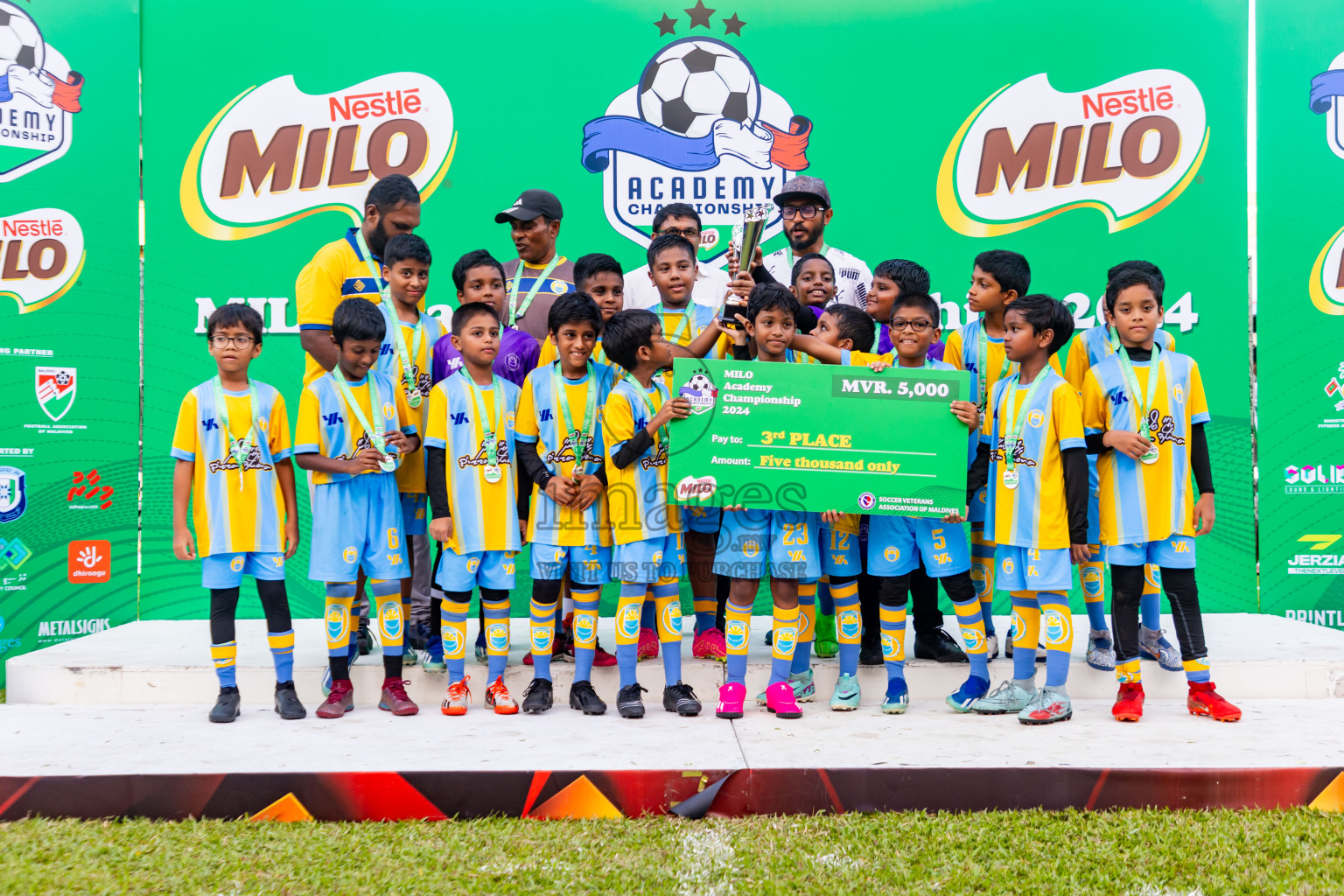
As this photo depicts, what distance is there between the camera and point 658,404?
12.7ft

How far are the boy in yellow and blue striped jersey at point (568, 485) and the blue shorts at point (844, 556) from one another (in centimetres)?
91

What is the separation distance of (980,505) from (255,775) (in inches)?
118

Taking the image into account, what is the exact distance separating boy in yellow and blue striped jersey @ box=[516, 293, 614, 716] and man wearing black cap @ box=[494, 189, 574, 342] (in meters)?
0.71

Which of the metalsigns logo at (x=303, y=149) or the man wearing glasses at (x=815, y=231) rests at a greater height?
the metalsigns logo at (x=303, y=149)

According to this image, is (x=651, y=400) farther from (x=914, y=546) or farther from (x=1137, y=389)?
(x=1137, y=389)

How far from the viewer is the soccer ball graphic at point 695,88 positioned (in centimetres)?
571

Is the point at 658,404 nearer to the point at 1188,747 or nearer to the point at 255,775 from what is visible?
the point at 255,775

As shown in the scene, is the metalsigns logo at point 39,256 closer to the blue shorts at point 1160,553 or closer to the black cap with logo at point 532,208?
the black cap with logo at point 532,208

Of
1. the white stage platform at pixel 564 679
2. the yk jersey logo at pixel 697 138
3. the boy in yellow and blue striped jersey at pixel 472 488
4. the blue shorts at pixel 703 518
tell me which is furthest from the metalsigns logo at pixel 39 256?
the blue shorts at pixel 703 518

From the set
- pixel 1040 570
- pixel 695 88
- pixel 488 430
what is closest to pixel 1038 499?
pixel 1040 570

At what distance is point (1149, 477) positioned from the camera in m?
3.71

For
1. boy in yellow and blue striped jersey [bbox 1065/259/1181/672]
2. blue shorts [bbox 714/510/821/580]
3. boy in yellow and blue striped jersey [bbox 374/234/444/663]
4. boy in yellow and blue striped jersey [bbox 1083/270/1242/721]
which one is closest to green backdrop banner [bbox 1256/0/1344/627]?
boy in yellow and blue striped jersey [bbox 1065/259/1181/672]

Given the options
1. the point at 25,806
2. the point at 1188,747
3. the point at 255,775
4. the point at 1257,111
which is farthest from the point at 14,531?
the point at 1257,111

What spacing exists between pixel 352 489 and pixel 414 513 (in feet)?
1.33
